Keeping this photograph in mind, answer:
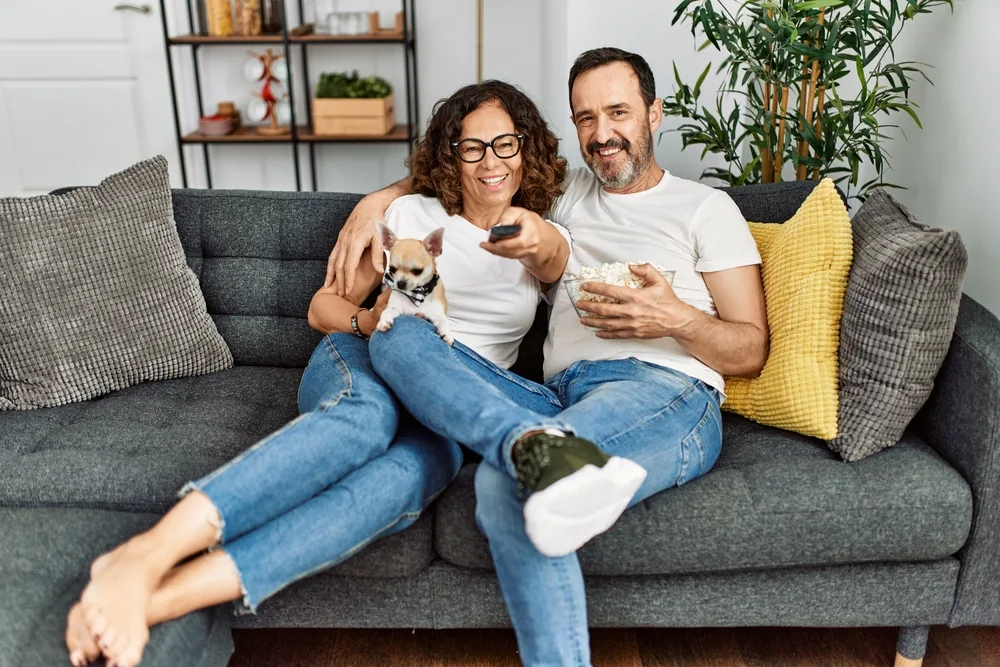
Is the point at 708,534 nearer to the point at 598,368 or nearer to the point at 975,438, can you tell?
the point at 598,368

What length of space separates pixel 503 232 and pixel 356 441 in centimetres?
45

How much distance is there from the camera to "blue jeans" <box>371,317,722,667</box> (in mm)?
1288

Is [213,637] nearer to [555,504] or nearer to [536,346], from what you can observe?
[555,504]

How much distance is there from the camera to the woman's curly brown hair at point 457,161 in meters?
1.81

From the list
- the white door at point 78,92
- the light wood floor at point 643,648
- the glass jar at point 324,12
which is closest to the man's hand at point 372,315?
the light wood floor at point 643,648

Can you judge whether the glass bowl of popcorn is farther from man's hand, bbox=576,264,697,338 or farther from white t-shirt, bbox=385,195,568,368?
white t-shirt, bbox=385,195,568,368

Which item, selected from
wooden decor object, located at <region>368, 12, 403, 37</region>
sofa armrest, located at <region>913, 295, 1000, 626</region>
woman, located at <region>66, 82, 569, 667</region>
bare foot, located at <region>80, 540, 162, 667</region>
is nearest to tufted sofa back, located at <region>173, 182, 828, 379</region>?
woman, located at <region>66, 82, 569, 667</region>

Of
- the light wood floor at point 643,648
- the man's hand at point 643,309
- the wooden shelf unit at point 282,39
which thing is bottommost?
the light wood floor at point 643,648

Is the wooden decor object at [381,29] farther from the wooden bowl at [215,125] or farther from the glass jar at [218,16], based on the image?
the wooden bowl at [215,125]

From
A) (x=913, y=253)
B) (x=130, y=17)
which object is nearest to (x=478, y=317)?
(x=913, y=253)

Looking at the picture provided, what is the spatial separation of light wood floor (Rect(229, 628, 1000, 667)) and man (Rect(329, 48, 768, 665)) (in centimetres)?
42

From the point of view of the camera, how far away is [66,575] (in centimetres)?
132

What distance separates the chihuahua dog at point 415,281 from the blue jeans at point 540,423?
0.10 ft

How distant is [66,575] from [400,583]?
1.78 ft
